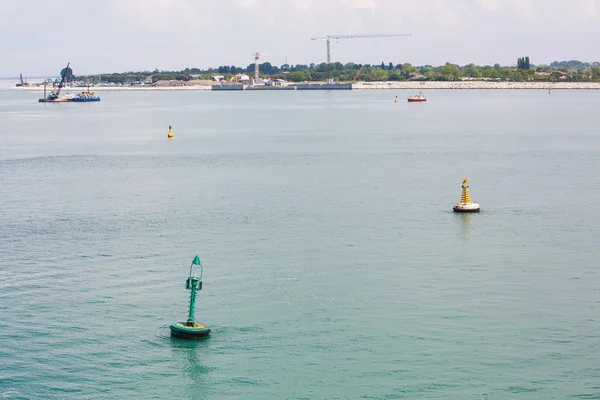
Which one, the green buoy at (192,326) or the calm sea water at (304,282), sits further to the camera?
the green buoy at (192,326)

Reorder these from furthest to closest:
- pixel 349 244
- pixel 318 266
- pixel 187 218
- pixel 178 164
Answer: pixel 178 164
pixel 187 218
pixel 349 244
pixel 318 266

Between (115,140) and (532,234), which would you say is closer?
(532,234)

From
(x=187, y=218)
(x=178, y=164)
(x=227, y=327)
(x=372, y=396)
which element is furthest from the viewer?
(x=178, y=164)

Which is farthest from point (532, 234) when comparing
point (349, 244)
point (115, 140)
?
point (115, 140)

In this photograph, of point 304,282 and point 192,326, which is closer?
point 192,326

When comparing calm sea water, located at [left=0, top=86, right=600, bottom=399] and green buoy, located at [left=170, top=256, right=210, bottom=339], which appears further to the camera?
green buoy, located at [left=170, top=256, right=210, bottom=339]

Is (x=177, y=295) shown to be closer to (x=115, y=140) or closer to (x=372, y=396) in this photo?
(x=372, y=396)

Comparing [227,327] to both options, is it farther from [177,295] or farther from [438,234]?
[438,234]
